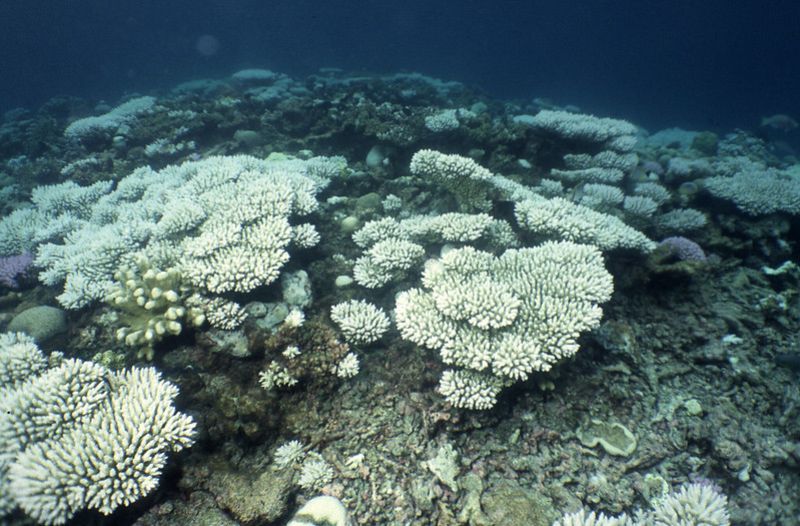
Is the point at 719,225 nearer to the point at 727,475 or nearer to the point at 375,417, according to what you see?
the point at 727,475

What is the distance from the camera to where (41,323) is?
469 centimetres

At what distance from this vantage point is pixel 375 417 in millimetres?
3533

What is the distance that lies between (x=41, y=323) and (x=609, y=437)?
6792mm

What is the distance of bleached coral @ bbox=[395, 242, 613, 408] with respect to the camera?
136 inches

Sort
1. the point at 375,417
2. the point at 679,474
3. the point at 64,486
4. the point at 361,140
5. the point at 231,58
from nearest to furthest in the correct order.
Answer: the point at 64,486
the point at 679,474
the point at 375,417
the point at 361,140
the point at 231,58

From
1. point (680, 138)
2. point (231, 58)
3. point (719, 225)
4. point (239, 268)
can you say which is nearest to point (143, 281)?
→ point (239, 268)

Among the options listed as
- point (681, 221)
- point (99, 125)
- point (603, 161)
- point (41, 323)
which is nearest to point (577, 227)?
point (681, 221)

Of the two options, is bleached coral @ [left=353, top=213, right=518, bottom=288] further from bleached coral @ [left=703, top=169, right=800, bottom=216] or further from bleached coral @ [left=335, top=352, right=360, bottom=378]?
bleached coral @ [left=703, top=169, right=800, bottom=216]

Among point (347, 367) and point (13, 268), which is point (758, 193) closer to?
point (347, 367)

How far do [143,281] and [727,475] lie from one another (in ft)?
20.9

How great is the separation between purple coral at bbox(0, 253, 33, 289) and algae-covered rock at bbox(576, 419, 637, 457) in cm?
828

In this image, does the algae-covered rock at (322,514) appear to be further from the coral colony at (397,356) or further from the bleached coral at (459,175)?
the bleached coral at (459,175)

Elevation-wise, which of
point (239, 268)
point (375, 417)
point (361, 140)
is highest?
point (361, 140)

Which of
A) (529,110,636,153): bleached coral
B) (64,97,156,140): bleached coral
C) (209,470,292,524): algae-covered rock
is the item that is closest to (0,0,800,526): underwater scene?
(209,470,292,524): algae-covered rock
